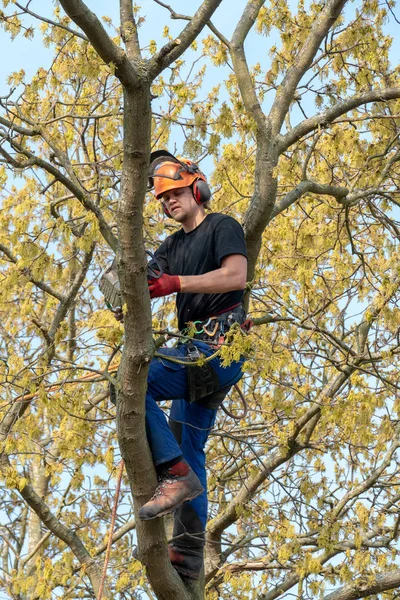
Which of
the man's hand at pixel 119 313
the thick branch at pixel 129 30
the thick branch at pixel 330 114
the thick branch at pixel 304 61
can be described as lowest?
the man's hand at pixel 119 313

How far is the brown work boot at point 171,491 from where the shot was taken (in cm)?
430

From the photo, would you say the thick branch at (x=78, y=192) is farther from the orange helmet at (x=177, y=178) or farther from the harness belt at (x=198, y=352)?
the harness belt at (x=198, y=352)

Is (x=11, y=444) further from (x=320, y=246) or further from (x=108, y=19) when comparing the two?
(x=108, y=19)

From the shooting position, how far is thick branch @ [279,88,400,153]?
595 centimetres

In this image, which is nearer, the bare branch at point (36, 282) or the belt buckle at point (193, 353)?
the belt buckle at point (193, 353)

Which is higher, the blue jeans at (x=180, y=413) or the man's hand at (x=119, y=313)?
the man's hand at (x=119, y=313)

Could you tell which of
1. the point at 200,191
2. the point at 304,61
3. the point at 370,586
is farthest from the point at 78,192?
the point at 370,586

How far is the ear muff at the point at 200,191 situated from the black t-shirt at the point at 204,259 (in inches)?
4.2

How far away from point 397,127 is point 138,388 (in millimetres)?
4009

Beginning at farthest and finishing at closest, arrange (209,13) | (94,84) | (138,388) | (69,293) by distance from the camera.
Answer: (94,84) → (69,293) → (209,13) → (138,388)

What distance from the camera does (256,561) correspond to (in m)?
7.40

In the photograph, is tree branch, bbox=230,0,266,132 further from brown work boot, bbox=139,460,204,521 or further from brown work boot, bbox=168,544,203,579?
brown work boot, bbox=168,544,203,579

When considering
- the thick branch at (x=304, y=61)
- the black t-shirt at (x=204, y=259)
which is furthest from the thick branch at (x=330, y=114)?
the black t-shirt at (x=204, y=259)

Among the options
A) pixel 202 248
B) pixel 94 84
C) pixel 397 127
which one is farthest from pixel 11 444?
pixel 94 84
